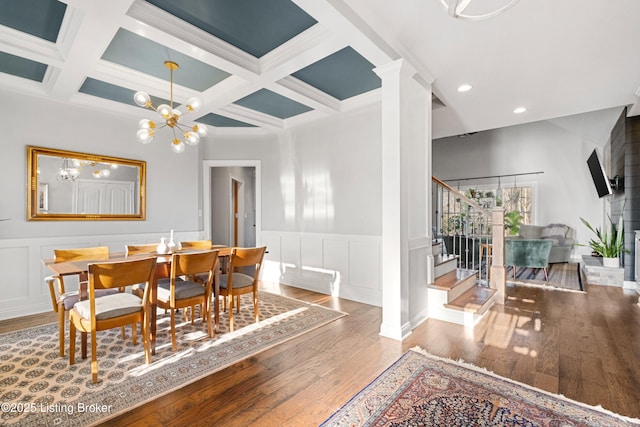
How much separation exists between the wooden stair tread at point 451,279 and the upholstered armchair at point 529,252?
166 cm

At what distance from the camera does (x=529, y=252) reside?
515 cm

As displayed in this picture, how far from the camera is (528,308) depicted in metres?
3.65

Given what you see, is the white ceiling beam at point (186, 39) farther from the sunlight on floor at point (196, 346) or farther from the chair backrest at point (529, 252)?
the chair backrest at point (529, 252)

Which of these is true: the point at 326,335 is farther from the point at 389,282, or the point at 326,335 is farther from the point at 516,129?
the point at 516,129

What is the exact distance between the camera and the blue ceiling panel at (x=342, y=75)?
3033 mm

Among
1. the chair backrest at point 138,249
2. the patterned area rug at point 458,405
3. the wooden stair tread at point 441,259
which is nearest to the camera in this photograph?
the patterned area rug at point 458,405

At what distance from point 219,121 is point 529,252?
225 inches

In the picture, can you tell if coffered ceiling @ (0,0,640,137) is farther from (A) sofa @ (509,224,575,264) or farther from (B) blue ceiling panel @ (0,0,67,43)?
(A) sofa @ (509,224,575,264)

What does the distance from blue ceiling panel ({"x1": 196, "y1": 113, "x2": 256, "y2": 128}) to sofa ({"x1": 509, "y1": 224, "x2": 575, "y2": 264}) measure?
6489 mm

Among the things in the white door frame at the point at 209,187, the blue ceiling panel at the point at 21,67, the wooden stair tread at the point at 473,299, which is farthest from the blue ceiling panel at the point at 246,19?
the wooden stair tread at the point at 473,299

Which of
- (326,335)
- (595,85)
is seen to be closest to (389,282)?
(326,335)

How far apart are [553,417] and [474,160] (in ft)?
27.8

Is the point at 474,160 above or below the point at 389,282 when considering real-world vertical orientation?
above

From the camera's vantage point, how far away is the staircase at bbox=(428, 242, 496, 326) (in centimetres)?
312
